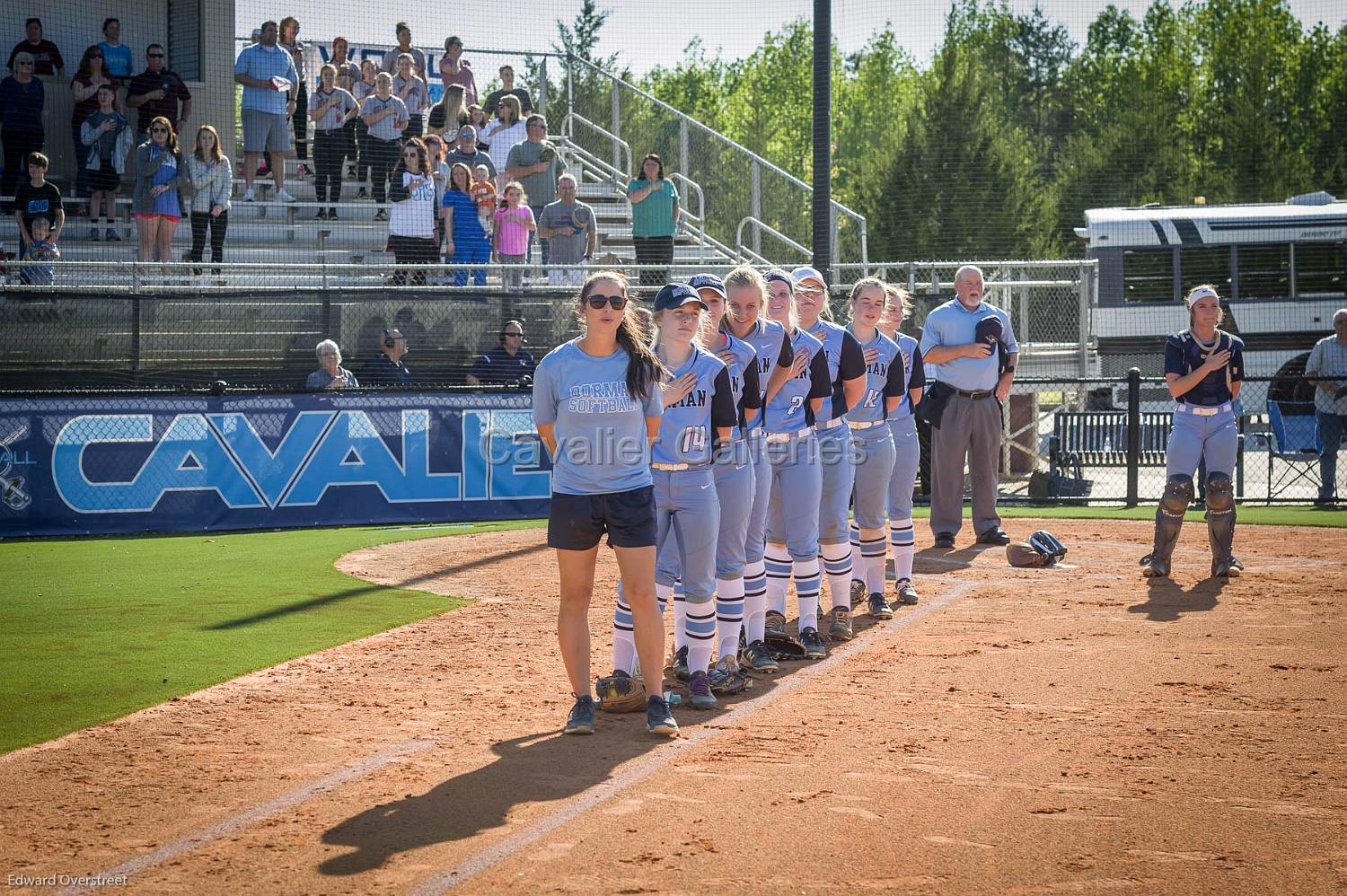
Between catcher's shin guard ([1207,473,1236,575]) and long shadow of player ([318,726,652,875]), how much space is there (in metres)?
5.84

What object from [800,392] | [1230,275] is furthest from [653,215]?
[800,392]

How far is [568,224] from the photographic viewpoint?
18.4 metres

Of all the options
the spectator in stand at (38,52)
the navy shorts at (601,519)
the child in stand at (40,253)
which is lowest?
the navy shorts at (601,519)

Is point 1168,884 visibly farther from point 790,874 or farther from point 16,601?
point 16,601

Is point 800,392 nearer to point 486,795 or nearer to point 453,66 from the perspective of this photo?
point 486,795

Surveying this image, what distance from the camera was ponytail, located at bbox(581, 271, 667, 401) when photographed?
6160 millimetres

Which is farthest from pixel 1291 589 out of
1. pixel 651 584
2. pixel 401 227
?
pixel 401 227

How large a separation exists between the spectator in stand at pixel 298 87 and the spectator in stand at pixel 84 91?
2.47 m

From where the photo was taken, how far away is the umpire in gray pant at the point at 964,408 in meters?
12.2

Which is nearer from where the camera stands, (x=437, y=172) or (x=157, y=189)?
(x=157, y=189)

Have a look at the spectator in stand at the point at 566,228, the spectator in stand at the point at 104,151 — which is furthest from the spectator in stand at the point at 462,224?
the spectator in stand at the point at 104,151

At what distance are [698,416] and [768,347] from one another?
1.08 m

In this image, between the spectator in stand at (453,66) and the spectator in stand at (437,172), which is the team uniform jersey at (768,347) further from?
the spectator in stand at (453,66)

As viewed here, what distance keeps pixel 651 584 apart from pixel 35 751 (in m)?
2.79
